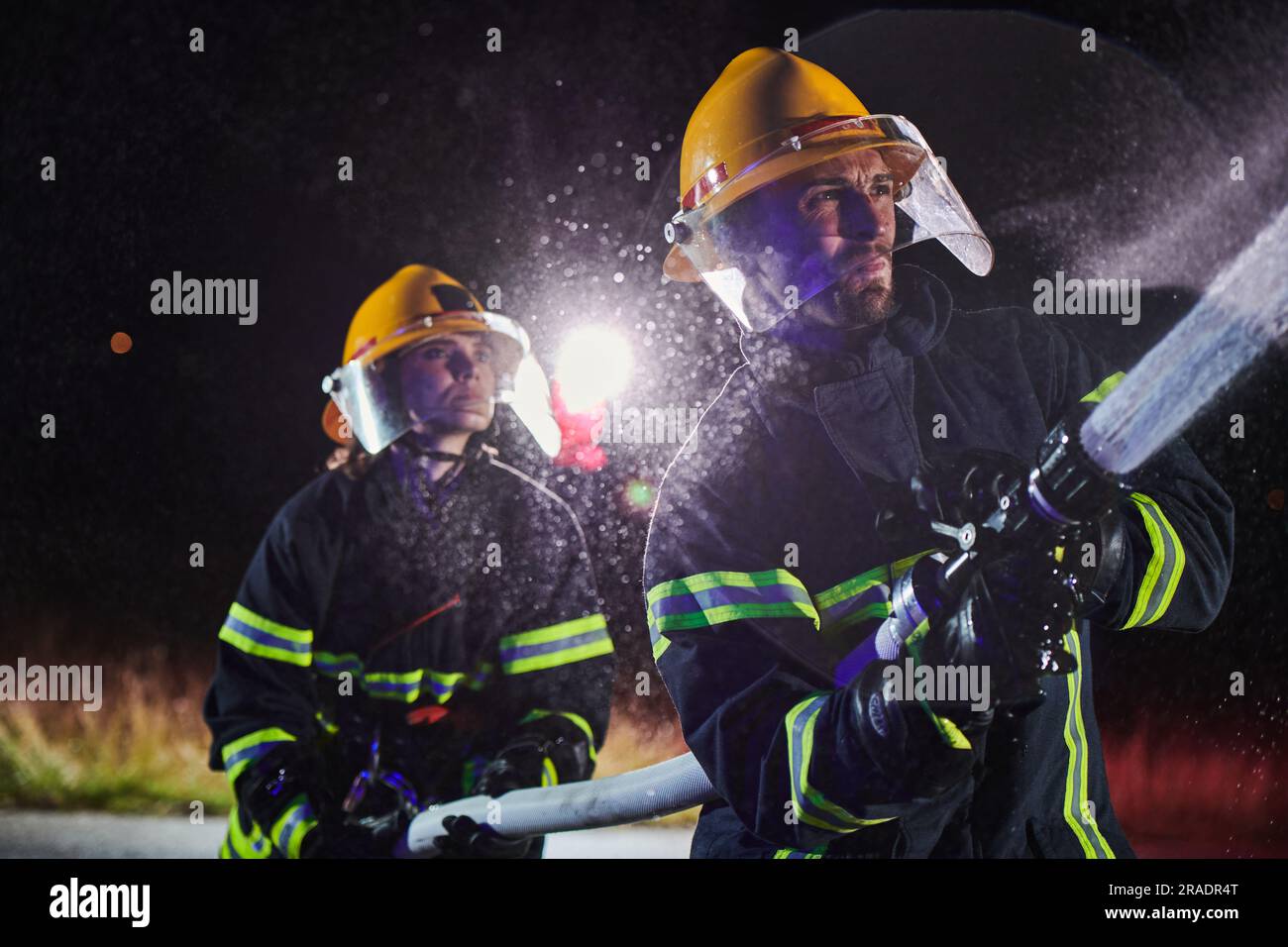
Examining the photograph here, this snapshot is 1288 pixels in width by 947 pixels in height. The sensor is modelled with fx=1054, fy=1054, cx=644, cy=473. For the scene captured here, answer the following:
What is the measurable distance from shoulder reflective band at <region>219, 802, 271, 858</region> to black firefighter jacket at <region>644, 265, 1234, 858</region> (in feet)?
3.78

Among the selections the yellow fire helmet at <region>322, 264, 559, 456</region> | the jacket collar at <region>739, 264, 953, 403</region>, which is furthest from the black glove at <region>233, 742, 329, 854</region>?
the jacket collar at <region>739, 264, 953, 403</region>

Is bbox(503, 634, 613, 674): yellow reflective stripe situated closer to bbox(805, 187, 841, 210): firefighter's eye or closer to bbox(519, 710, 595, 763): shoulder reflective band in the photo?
bbox(519, 710, 595, 763): shoulder reflective band

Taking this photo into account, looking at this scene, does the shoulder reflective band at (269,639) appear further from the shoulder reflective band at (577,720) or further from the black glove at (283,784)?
the shoulder reflective band at (577,720)

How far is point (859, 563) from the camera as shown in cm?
225

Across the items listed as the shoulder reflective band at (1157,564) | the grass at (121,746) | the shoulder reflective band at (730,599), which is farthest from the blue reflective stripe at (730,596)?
the grass at (121,746)

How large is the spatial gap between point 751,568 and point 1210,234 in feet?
5.20

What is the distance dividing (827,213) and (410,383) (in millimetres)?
1196

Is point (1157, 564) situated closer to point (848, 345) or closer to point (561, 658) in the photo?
point (848, 345)

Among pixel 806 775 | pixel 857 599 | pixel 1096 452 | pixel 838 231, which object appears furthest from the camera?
pixel 838 231

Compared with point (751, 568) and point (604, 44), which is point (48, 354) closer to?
point (604, 44)

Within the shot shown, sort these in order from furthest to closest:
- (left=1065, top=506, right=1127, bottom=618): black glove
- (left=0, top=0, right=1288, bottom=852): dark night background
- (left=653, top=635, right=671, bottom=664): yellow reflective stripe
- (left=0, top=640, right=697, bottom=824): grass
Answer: (left=0, top=640, right=697, bottom=824): grass, (left=0, top=0, right=1288, bottom=852): dark night background, (left=653, top=635, right=671, bottom=664): yellow reflective stripe, (left=1065, top=506, right=1127, bottom=618): black glove

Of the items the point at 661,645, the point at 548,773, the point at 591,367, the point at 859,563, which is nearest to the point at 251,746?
the point at 548,773

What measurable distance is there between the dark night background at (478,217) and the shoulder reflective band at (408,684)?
46 cm

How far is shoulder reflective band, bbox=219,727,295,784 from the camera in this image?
269 cm
